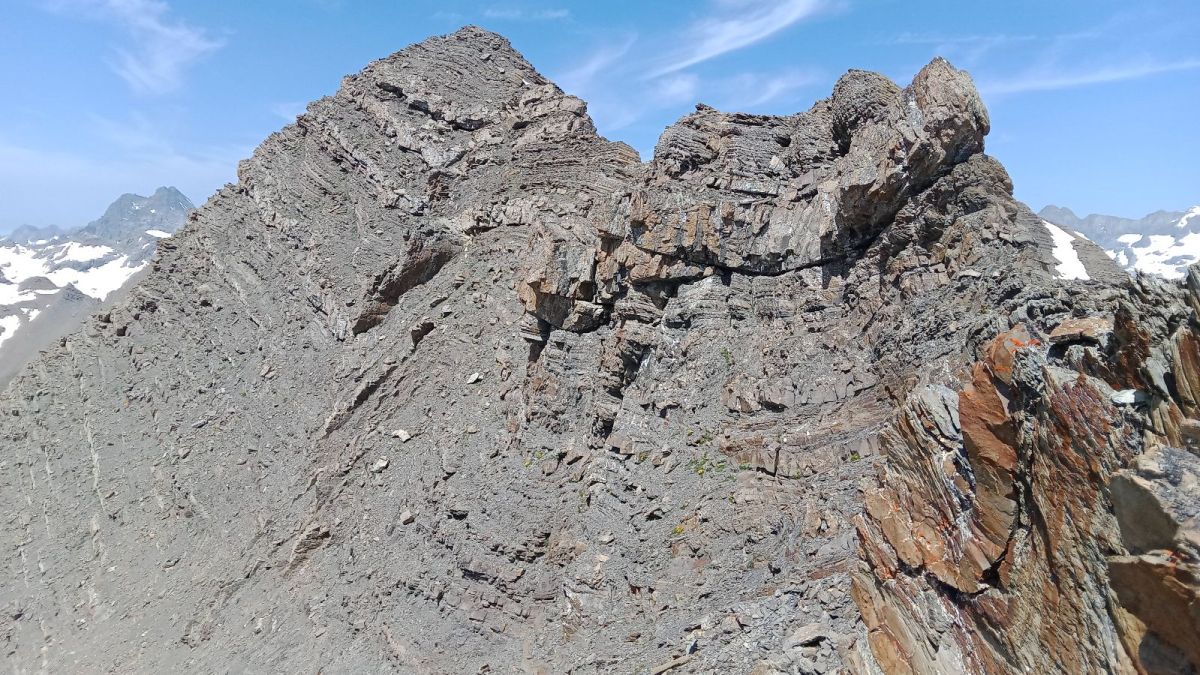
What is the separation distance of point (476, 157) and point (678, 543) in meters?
22.1

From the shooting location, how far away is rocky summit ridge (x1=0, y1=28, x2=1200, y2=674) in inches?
340

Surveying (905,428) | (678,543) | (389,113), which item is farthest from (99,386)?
(905,428)

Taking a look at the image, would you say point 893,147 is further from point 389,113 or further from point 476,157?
point 389,113

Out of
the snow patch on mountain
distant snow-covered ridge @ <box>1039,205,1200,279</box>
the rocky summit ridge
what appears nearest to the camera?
the rocky summit ridge

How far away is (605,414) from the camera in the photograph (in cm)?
2127

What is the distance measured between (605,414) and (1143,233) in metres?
115

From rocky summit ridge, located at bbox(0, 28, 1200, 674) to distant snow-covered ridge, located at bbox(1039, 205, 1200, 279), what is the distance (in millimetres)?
74359

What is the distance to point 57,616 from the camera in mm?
29844

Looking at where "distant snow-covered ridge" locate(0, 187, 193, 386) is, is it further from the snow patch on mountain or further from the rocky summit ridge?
the snow patch on mountain

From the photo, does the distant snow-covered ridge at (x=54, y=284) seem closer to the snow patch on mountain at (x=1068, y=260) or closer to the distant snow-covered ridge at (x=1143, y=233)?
the snow patch on mountain at (x=1068, y=260)

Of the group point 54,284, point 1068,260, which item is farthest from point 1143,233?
point 54,284

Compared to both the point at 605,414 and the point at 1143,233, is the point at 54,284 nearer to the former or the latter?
the point at 605,414

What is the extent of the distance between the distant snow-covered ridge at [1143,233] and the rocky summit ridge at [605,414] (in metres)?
74.4

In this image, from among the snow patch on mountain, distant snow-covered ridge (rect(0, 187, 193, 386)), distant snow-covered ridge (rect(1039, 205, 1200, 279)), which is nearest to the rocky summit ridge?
the snow patch on mountain
